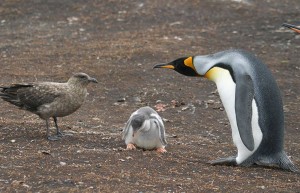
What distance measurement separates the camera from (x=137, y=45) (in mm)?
12656

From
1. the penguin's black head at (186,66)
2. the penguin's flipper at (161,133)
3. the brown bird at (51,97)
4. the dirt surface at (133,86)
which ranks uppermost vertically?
the penguin's black head at (186,66)

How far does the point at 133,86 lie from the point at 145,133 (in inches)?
150

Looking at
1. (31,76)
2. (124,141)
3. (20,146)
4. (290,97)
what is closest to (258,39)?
(290,97)

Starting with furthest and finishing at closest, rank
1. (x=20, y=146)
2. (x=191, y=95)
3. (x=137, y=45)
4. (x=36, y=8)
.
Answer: (x=36, y=8) → (x=137, y=45) → (x=191, y=95) → (x=20, y=146)

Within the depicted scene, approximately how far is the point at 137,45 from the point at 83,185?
7591mm

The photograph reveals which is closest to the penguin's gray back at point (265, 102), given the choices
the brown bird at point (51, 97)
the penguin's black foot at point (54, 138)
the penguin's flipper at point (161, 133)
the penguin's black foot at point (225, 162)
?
the penguin's black foot at point (225, 162)

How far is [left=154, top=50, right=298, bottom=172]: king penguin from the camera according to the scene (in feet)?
21.0

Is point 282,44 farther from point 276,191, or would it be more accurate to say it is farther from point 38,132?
point 276,191

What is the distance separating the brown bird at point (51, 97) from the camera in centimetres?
689

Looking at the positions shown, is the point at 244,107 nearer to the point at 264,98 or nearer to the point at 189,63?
the point at 264,98

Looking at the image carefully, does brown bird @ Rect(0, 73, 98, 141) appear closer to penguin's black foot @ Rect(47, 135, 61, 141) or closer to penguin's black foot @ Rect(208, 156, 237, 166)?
penguin's black foot @ Rect(47, 135, 61, 141)

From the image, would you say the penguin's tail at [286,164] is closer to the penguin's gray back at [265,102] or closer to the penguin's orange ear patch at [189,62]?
the penguin's gray back at [265,102]

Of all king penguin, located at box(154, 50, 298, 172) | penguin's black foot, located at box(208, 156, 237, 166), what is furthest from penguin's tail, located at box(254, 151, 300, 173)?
penguin's black foot, located at box(208, 156, 237, 166)

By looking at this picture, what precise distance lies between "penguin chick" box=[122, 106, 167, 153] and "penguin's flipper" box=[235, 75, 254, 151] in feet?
2.68
